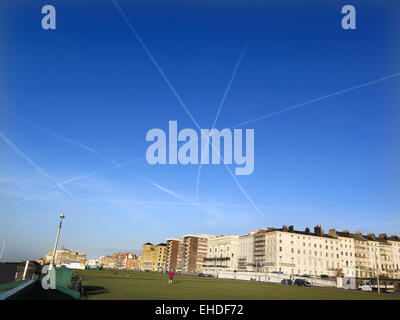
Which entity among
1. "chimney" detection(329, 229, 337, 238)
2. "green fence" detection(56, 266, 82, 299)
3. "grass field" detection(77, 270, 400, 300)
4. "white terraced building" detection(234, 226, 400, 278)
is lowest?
"grass field" detection(77, 270, 400, 300)

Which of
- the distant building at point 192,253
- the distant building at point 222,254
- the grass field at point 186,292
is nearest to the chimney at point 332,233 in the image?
the distant building at point 222,254

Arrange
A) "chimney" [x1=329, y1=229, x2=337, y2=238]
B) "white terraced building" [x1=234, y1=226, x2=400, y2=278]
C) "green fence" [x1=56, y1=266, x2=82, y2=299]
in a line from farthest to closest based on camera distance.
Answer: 1. "chimney" [x1=329, y1=229, x2=337, y2=238]
2. "white terraced building" [x1=234, y1=226, x2=400, y2=278]
3. "green fence" [x1=56, y1=266, x2=82, y2=299]

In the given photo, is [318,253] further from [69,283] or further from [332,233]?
[69,283]

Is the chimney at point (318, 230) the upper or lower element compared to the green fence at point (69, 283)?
upper

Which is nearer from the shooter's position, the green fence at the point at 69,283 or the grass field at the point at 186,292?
the green fence at the point at 69,283

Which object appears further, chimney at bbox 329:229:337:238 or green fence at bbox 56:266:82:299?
chimney at bbox 329:229:337:238

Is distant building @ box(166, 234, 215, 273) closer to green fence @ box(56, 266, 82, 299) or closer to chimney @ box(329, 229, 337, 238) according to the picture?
chimney @ box(329, 229, 337, 238)

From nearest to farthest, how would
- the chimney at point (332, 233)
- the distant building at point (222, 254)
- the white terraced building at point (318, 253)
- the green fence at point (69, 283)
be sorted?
the green fence at point (69, 283) → the white terraced building at point (318, 253) → the chimney at point (332, 233) → the distant building at point (222, 254)

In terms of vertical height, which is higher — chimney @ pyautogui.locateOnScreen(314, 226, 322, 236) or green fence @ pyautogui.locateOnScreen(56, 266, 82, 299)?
chimney @ pyautogui.locateOnScreen(314, 226, 322, 236)

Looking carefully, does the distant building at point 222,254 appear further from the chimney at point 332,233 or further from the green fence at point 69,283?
the green fence at point 69,283

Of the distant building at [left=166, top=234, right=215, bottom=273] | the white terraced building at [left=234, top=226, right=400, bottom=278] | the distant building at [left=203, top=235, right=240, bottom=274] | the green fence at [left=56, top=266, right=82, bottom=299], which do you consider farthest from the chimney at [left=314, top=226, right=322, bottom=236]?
the green fence at [left=56, top=266, right=82, bottom=299]

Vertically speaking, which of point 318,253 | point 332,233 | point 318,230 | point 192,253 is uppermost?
point 318,230

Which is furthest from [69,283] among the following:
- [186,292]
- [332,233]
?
[332,233]
